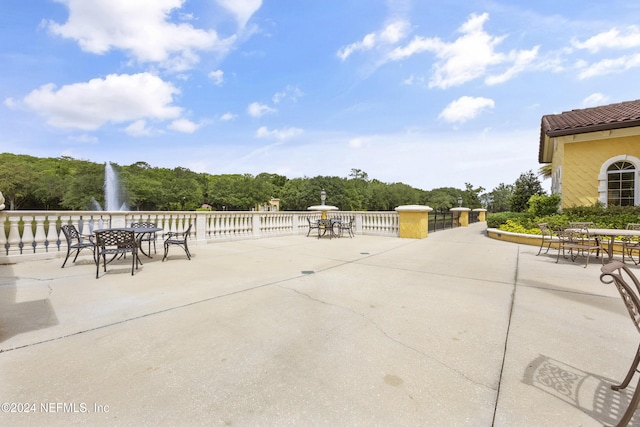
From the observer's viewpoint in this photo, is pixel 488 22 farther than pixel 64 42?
No

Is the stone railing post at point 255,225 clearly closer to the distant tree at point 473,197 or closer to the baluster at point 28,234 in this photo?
the baluster at point 28,234

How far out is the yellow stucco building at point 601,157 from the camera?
1044 cm

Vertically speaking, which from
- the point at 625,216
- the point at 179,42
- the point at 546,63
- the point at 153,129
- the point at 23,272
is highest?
the point at 153,129

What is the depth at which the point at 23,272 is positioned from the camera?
5.26 metres

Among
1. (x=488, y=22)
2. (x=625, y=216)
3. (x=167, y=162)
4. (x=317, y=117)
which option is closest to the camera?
(x=488, y=22)

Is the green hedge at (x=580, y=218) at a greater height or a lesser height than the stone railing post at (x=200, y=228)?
greater

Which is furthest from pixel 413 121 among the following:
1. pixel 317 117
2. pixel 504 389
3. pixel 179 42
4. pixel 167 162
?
pixel 167 162

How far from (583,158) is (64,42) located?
75.7 ft

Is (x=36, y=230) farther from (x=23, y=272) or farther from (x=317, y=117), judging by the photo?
(x=317, y=117)

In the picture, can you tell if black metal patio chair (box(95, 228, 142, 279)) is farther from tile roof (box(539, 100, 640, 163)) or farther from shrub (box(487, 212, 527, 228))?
tile roof (box(539, 100, 640, 163))

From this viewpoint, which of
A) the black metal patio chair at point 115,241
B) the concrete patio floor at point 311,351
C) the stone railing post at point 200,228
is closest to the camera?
the concrete patio floor at point 311,351

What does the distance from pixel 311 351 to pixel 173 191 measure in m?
64.0

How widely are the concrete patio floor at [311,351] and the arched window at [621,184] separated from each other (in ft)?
31.1

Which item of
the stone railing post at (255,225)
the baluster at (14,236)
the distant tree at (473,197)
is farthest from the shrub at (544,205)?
the distant tree at (473,197)
